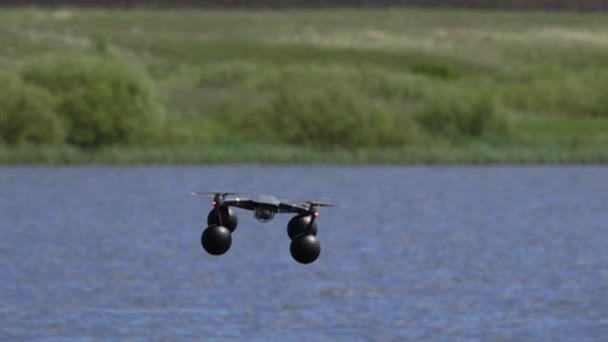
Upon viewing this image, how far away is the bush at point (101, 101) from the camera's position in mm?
133750

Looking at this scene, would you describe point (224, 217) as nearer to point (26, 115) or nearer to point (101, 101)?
point (101, 101)

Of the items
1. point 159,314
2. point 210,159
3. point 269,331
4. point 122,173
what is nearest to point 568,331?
point 269,331

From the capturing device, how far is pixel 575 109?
183125 millimetres

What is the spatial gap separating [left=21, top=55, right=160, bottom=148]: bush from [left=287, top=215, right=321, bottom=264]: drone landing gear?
112243 mm

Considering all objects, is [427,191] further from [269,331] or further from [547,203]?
[269,331]

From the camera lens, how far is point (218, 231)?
2033 centimetres

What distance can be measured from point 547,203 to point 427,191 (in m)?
15.5

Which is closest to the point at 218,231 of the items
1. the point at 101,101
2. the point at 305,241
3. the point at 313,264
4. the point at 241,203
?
the point at 241,203

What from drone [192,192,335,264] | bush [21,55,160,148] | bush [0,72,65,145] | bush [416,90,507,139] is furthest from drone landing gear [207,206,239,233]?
bush [416,90,507,139]

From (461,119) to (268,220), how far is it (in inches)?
5200

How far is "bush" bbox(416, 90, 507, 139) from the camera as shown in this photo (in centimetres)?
15112

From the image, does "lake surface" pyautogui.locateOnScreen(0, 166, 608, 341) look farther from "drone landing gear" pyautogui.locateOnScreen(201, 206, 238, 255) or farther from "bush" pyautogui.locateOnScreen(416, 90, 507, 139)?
"drone landing gear" pyautogui.locateOnScreen(201, 206, 238, 255)

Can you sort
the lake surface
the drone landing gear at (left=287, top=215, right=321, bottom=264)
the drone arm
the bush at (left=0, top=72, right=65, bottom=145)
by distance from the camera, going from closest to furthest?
1. the drone landing gear at (left=287, top=215, right=321, bottom=264)
2. the drone arm
3. the lake surface
4. the bush at (left=0, top=72, right=65, bottom=145)

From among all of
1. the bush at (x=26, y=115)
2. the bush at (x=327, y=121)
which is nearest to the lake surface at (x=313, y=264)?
the bush at (x=327, y=121)
